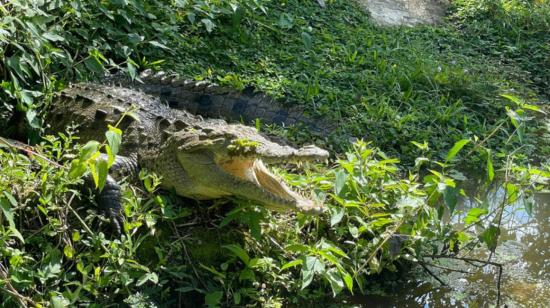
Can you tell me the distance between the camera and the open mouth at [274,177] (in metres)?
3.58

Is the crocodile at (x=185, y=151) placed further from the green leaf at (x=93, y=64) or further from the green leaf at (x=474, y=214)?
the green leaf at (x=474, y=214)

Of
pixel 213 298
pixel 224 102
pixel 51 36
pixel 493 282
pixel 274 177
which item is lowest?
pixel 493 282

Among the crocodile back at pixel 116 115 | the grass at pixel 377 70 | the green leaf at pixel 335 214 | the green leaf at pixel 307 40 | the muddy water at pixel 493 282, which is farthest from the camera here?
the green leaf at pixel 307 40

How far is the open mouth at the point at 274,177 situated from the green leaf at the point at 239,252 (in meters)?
0.27

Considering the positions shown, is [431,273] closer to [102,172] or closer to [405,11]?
[102,172]

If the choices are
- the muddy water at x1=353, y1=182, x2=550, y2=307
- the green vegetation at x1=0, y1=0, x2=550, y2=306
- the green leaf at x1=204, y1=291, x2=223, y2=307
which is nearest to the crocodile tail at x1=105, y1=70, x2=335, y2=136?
the green vegetation at x1=0, y1=0, x2=550, y2=306

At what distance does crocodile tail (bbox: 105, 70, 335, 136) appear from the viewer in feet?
18.0

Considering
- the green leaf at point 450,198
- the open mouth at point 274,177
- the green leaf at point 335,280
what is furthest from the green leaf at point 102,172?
the green leaf at point 450,198

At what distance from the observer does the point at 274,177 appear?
3738mm

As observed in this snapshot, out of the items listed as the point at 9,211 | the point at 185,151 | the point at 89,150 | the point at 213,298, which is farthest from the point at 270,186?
the point at 9,211

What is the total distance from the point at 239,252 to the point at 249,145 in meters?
0.55

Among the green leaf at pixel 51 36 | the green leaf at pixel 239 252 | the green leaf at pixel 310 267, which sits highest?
the green leaf at pixel 51 36

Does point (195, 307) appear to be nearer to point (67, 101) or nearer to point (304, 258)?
point (304, 258)

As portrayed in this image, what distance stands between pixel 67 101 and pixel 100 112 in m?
0.34
